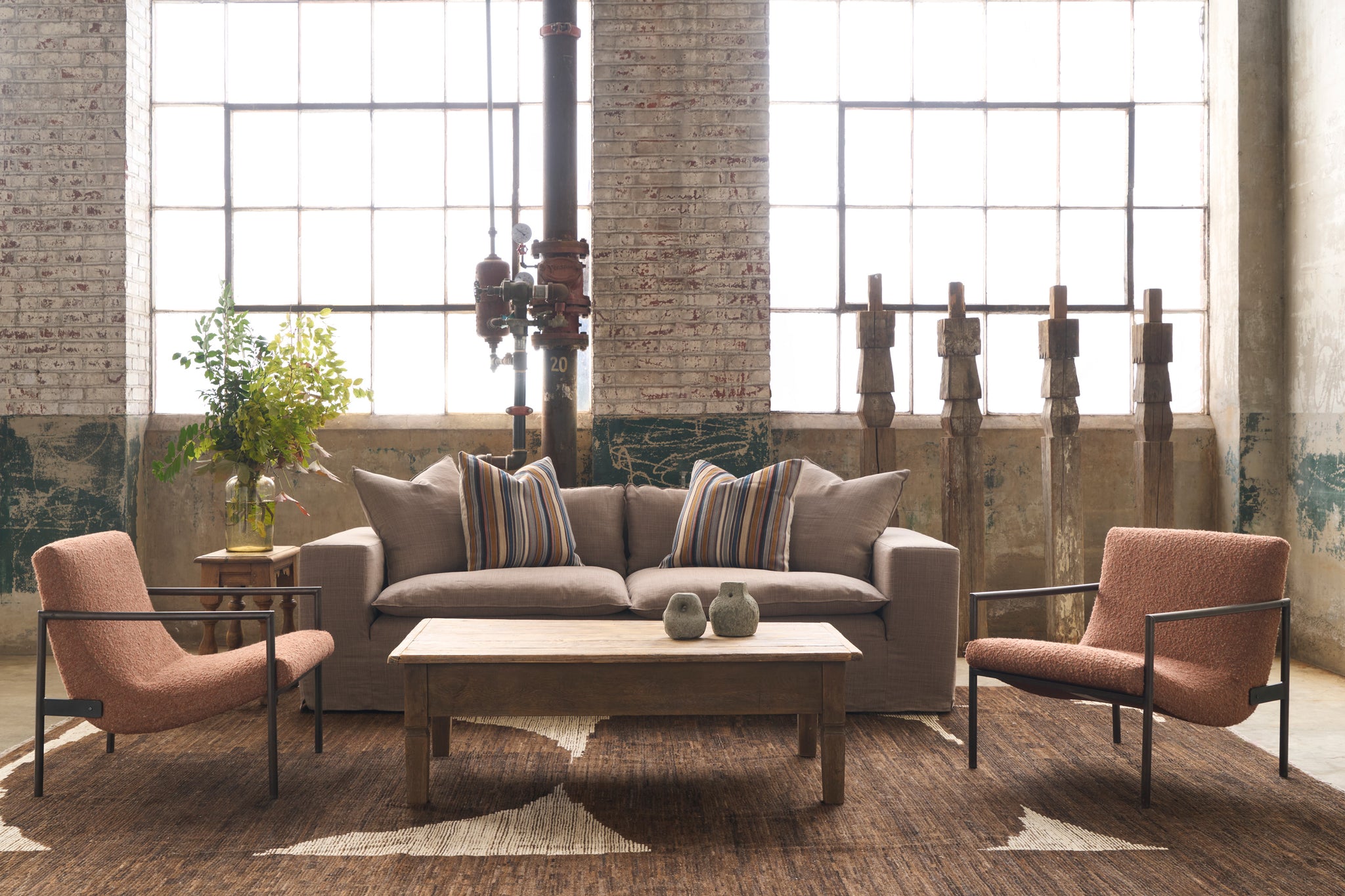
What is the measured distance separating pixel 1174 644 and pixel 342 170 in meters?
4.63

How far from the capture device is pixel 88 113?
5059mm

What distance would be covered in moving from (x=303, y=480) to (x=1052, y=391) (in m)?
3.87

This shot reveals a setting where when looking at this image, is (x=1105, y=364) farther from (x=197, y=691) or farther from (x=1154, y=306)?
(x=197, y=691)

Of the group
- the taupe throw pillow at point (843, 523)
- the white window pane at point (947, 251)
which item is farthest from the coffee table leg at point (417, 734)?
the white window pane at point (947, 251)

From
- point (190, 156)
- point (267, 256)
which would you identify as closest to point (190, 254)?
point (267, 256)

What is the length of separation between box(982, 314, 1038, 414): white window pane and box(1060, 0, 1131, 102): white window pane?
1.23 meters

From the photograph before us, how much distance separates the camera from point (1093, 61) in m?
5.50

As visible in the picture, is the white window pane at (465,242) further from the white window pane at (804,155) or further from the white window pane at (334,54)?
the white window pane at (804,155)

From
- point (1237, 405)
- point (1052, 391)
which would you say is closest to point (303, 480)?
point (1052, 391)

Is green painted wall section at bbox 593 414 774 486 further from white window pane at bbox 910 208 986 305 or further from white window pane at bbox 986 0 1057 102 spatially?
white window pane at bbox 986 0 1057 102

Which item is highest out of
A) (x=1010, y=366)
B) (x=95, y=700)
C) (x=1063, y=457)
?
(x=1010, y=366)

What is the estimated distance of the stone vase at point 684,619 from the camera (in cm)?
291

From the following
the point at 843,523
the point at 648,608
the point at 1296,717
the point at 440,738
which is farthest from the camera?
the point at 843,523

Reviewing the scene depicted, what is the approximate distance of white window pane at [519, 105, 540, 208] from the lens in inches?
215
